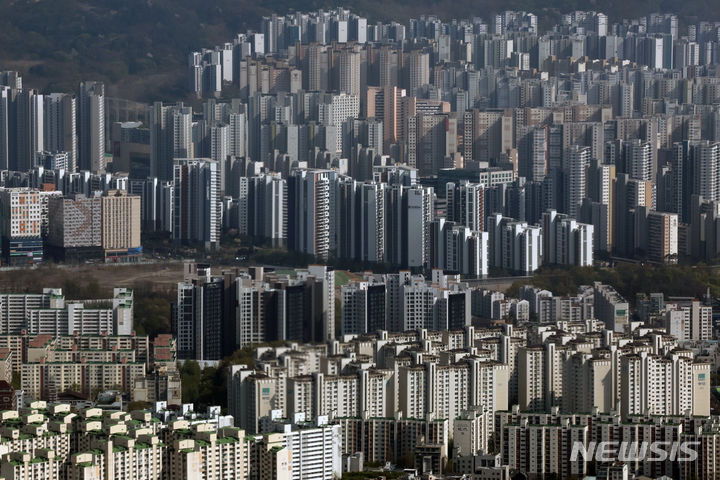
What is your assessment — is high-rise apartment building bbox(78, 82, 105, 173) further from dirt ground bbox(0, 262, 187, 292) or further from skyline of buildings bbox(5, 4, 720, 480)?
dirt ground bbox(0, 262, 187, 292)

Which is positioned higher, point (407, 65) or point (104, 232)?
point (407, 65)

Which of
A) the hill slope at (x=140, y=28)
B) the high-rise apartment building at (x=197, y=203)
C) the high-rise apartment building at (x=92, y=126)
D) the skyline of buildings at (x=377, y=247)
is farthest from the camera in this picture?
the hill slope at (x=140, y=28)

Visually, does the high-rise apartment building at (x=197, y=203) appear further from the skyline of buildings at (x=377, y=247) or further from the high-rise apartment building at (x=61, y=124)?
the high-rise apartment building at (x=61, y=124)

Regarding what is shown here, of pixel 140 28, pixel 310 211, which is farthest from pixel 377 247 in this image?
pixel 140 28

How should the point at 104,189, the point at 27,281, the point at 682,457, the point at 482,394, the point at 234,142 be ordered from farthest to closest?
the point at 234,142 < the point at 104,189 < the point at 27,281 < the point at 482,394 < the point at 682,457

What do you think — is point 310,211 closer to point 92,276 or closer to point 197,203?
point 197,203

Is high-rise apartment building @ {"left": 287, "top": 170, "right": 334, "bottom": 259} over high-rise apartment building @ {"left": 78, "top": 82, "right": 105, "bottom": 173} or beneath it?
beneath

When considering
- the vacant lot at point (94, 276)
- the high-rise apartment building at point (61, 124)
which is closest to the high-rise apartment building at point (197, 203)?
the vacant lot at point (94, 276)

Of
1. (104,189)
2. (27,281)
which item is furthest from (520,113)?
(27,281)

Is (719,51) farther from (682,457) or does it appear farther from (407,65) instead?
(682,457)

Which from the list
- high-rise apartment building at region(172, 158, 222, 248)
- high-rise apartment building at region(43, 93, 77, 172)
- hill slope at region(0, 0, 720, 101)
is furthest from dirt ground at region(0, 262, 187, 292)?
hill slope at region(0, 0, 720, 101)

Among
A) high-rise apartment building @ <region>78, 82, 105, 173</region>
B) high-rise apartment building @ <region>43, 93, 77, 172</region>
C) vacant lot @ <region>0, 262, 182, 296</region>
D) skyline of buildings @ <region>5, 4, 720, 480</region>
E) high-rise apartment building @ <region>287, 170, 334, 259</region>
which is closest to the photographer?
skyline of buildings @ <region>5, 4, 720, 480</region>
